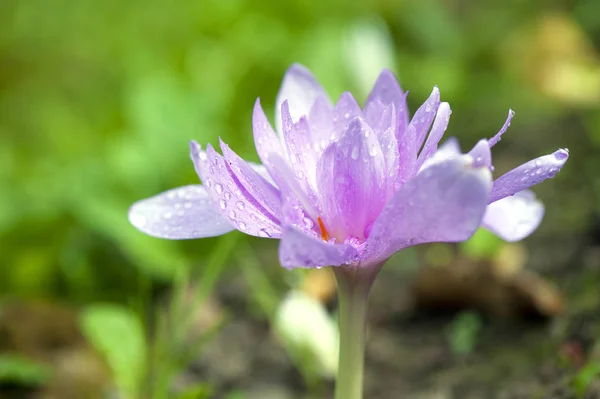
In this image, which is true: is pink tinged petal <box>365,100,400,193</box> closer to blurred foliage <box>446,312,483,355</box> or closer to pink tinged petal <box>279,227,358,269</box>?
pink tinged petal <box>279,227,358,269</box>

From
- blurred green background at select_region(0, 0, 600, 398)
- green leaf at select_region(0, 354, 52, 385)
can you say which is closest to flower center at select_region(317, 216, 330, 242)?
blurred green background at select_region(0, 0, 600, 398)

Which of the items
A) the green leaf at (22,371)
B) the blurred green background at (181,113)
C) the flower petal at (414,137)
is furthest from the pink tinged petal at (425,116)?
the green leaf at (22,371)

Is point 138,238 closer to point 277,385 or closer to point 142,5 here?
point 277,385

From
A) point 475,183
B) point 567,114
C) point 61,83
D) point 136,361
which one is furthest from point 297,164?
point 61,83

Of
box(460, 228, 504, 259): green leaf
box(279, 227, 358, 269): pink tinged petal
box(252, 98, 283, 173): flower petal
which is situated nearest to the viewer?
box(279, 227, 358, 269): pink tinged petal

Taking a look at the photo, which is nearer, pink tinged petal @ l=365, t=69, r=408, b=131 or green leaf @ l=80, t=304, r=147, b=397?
pink tinged petal @ l=365, t=69, r=408, b=131

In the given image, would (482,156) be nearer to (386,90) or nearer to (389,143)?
(389,143)

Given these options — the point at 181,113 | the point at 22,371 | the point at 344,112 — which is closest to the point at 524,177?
the point at 344,112

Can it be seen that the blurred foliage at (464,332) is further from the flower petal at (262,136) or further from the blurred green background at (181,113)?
the flower petal at (262,136)
